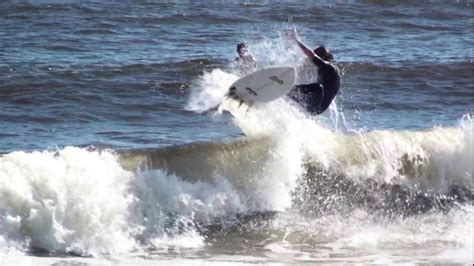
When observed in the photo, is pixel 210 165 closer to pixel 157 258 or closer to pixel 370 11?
pixel 157 258

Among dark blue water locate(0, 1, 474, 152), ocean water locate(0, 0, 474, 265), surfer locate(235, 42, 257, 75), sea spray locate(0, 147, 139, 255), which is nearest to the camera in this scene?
sea spray locate(0, 147, 139, 255)

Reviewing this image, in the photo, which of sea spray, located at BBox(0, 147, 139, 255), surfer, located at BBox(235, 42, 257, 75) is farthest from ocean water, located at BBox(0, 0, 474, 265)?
surfer, located at BBox(235, 42, 257, 75)

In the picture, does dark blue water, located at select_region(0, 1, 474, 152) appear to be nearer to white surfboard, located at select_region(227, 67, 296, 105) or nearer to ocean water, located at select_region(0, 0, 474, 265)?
ocean water, located at select_region(0, 0, 474, 265)

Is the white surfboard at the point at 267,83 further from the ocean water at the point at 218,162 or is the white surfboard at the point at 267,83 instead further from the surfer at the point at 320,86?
the ocean water at the point at 218,162

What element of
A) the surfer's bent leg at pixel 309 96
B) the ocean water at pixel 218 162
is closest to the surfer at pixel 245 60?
the ocean water at pixel 218 162

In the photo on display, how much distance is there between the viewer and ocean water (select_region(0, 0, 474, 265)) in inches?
415

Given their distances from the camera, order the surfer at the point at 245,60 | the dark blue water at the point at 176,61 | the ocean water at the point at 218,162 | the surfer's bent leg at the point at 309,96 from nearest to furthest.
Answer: the ocean water at the point at 218,162 < the surfer's bent leg at the point at 309,96 < the surfer at the point at 245,60 < the dark blue water at the point at 176,61

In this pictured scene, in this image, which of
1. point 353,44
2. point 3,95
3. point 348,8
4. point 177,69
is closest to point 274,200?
point 3,95

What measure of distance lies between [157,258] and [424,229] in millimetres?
3173

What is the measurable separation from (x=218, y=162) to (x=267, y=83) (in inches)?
43.3

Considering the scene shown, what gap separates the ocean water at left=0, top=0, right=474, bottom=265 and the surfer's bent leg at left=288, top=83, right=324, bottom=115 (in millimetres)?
205

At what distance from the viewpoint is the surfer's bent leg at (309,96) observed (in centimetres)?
1244

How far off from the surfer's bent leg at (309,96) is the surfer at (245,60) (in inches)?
35.9

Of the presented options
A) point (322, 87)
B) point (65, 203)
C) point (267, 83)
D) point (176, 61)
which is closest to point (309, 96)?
point (322, 87)
